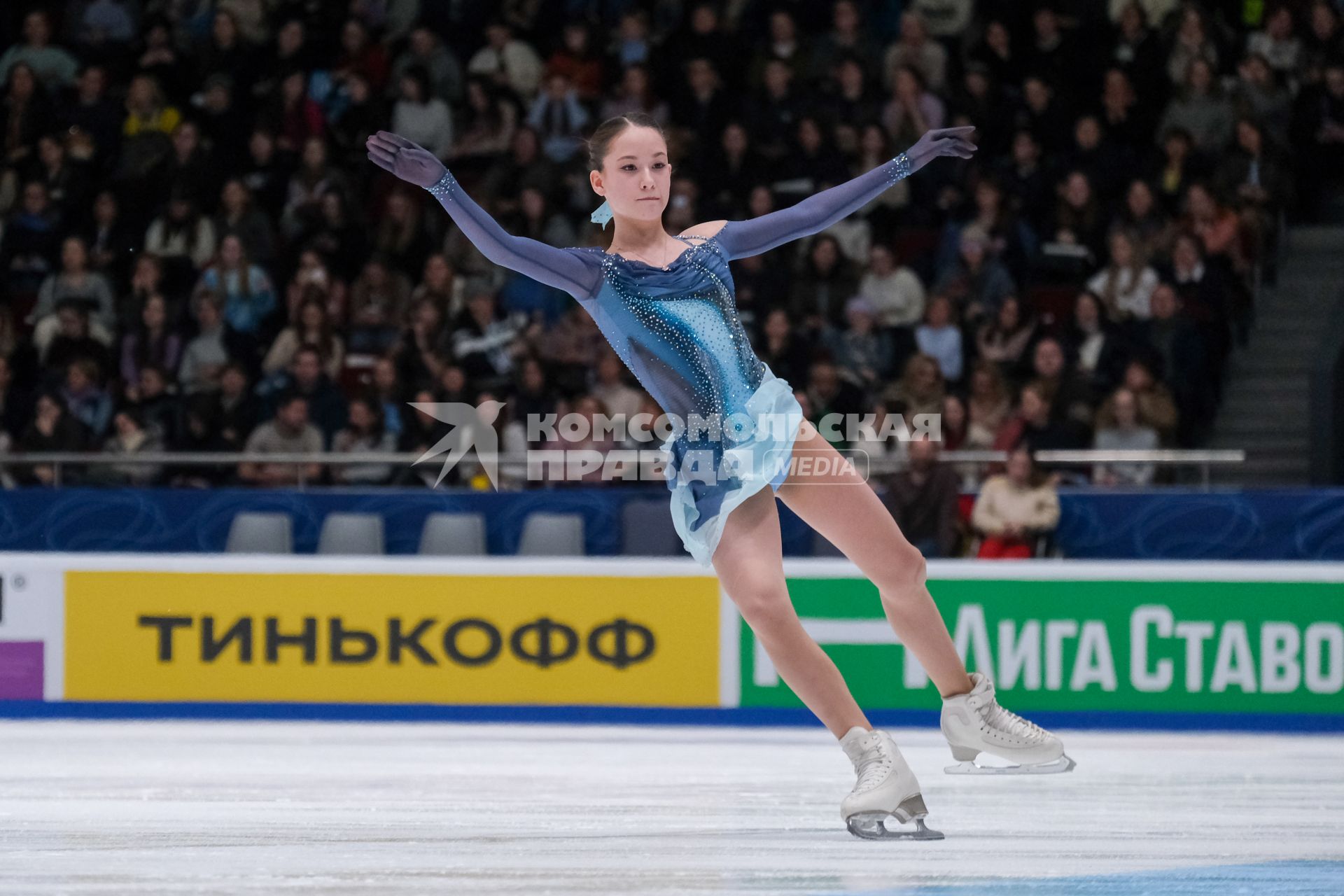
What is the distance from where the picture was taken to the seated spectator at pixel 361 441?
27.9 ft

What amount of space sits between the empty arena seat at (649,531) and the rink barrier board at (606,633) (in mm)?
723

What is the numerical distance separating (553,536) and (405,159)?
397cm

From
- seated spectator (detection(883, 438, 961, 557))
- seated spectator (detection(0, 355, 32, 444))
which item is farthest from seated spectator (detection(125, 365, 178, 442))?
seated spectator (detection(883, 438, 961, 557))

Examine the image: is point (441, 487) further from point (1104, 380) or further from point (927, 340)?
point (1104, 380)

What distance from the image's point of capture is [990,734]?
4.43 m

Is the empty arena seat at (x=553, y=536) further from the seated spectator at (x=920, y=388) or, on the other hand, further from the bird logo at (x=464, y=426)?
the seated spectator at (x=920, y=388)

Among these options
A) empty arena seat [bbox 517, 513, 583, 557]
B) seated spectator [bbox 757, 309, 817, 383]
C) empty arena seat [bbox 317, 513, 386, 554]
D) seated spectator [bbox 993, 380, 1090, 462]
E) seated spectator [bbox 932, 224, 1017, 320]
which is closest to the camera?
empty arena seat [bbox 517, 513, 583, 557]

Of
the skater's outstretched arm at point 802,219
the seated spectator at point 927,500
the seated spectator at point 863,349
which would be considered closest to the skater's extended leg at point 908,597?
the skater's outstretched arm at point 802,219

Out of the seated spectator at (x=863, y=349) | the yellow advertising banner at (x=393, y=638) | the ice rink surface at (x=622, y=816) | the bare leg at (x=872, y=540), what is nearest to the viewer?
the ice rink surface at (x=622, y=816)

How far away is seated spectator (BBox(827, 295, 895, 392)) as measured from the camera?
886 centimetres

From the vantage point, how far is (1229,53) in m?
10.2

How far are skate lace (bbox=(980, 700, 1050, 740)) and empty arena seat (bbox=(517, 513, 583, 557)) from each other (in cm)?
359

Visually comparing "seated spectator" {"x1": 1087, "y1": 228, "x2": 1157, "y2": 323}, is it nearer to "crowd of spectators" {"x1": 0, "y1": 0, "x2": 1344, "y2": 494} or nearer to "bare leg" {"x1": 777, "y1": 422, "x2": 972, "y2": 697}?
"crowd of spectators" {"x1": 0, "y1": 0, "x2": 1344, "y2": 494}

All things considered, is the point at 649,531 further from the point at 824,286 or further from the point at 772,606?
the point at 772,606
